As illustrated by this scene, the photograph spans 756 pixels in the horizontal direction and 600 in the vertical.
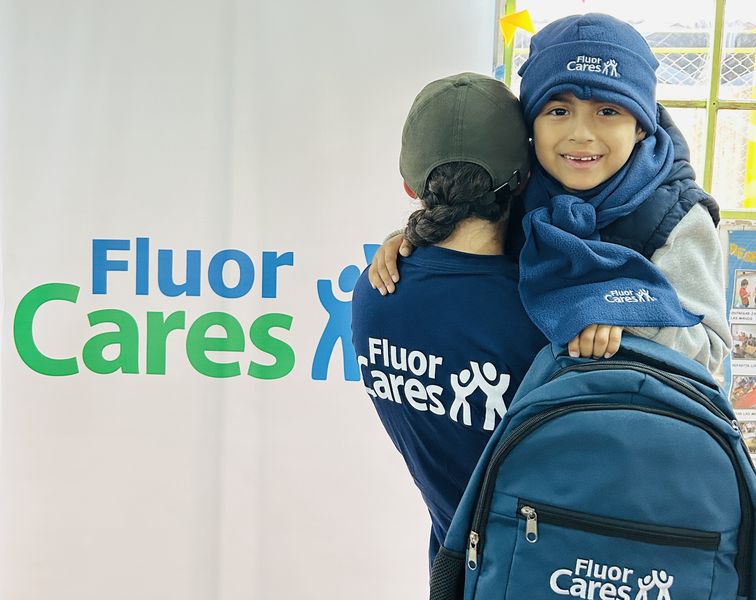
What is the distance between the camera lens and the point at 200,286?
1775 mm

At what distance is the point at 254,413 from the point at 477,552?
1099mm

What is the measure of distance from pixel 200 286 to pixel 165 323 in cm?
12

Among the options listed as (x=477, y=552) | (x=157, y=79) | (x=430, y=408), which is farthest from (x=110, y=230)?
(x=477, y=552)

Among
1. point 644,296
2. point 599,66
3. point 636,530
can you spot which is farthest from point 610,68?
point 636,530

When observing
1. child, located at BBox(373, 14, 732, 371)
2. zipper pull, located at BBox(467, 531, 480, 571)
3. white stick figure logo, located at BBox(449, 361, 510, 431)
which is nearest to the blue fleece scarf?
child, located at BBox(373, 14, 732, 371)

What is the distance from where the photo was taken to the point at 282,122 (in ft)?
5.69

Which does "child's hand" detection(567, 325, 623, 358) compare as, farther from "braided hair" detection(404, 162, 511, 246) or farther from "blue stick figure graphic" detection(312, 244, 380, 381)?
"blue stick figure graphic" detection(312, 244, 380, 381)

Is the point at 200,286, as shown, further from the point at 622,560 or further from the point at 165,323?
the point at 622,560

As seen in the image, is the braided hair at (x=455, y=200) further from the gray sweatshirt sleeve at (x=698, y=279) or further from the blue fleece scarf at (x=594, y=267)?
the gray sweatshirt sleeve at (x=698, y=279)

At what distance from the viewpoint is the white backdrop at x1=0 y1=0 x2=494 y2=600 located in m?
1.72

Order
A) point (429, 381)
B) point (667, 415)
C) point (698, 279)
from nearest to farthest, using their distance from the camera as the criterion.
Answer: point (667, 415), point (698, 279), point (429, 381)

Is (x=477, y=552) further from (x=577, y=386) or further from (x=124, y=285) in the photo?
(x=124, y=285)

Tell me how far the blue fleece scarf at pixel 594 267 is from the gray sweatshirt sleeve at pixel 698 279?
0.03 metres

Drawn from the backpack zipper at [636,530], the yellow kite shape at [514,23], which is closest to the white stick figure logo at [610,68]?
the backpack zipper at [636,530]
